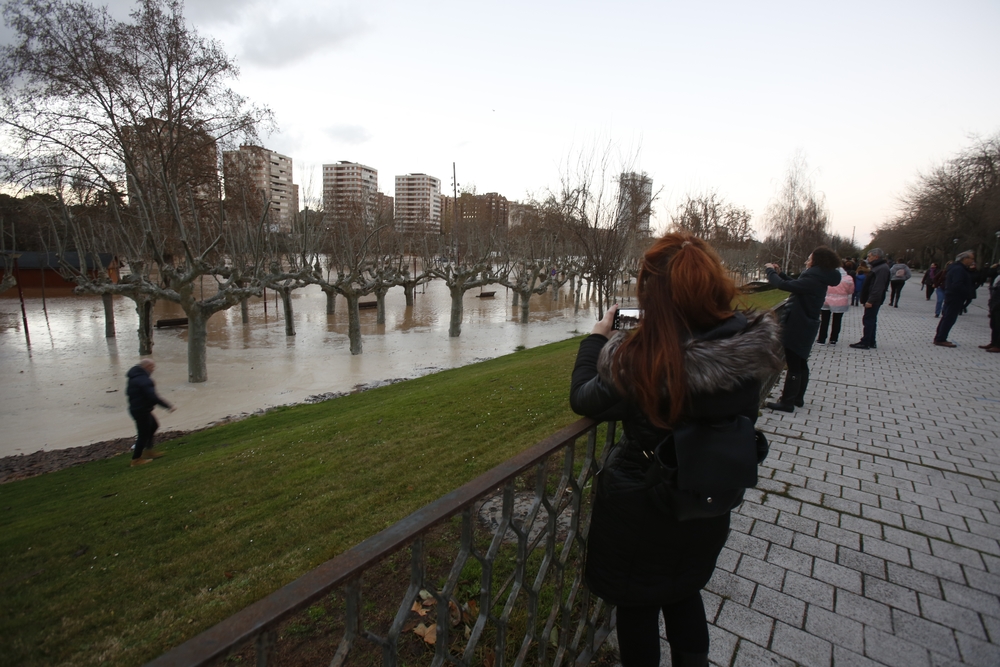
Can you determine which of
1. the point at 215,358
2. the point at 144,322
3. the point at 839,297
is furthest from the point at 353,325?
the point at 839,297

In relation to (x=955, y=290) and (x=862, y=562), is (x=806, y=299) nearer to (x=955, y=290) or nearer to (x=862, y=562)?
(x=862, y=562)

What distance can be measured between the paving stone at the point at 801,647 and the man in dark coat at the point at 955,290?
465 inches

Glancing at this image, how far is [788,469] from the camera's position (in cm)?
456

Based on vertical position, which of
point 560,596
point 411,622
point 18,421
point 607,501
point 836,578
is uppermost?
point 607,501

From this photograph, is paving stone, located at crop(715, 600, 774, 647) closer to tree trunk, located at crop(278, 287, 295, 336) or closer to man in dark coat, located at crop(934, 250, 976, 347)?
man in dark coat, located at crop(934, 250, 976, 347)

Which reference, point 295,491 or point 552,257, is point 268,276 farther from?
point 552,257

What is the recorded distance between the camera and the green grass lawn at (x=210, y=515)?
357cm

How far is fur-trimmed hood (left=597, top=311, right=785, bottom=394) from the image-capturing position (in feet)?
5.05

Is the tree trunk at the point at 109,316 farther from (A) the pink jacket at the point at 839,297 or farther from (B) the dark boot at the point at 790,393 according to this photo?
(A) the pink jacket at the point at 839,297

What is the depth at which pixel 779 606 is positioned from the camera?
9.12 ft

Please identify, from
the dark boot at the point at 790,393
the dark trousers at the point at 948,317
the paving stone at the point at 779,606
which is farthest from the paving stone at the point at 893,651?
the dark trousers at the point at 948,317

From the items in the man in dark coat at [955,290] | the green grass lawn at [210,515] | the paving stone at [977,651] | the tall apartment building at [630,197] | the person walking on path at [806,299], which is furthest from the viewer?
the tall apartment building at [630,197]

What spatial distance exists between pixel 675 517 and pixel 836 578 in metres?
2.15

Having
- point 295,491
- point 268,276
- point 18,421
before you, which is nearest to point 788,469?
point 295,491
